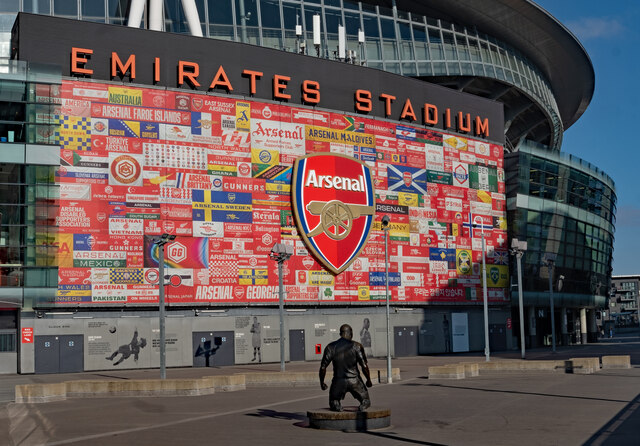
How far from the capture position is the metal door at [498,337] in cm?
7500

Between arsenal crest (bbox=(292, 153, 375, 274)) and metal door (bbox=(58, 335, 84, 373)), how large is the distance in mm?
17960

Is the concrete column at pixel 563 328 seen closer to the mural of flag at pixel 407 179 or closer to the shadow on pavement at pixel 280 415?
the mural of flag at pixel 407 179

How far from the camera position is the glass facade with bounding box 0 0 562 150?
67.5m

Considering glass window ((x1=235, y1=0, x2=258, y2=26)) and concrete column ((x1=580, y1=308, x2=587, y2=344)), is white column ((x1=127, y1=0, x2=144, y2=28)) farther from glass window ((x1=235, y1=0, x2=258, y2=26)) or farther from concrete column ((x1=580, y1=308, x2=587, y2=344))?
concrete column ((x1=580, y1=308, x2=587, y2=344))

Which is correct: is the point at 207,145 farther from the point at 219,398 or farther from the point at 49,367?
the point at 219,398

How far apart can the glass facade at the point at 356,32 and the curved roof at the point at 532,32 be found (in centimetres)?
104

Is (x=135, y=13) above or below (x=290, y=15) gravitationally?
below

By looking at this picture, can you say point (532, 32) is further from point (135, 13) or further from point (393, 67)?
point (135, 13)

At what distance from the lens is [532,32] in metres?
87.5

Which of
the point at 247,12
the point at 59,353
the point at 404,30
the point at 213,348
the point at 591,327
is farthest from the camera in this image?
the point at 591,327

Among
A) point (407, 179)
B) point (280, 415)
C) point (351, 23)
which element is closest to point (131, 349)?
point (407, 179)

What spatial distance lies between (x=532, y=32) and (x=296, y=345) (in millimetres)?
45765

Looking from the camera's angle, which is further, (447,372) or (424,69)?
(424,69)

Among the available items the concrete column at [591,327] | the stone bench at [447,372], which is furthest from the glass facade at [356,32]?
the stone bench at [447,372]
